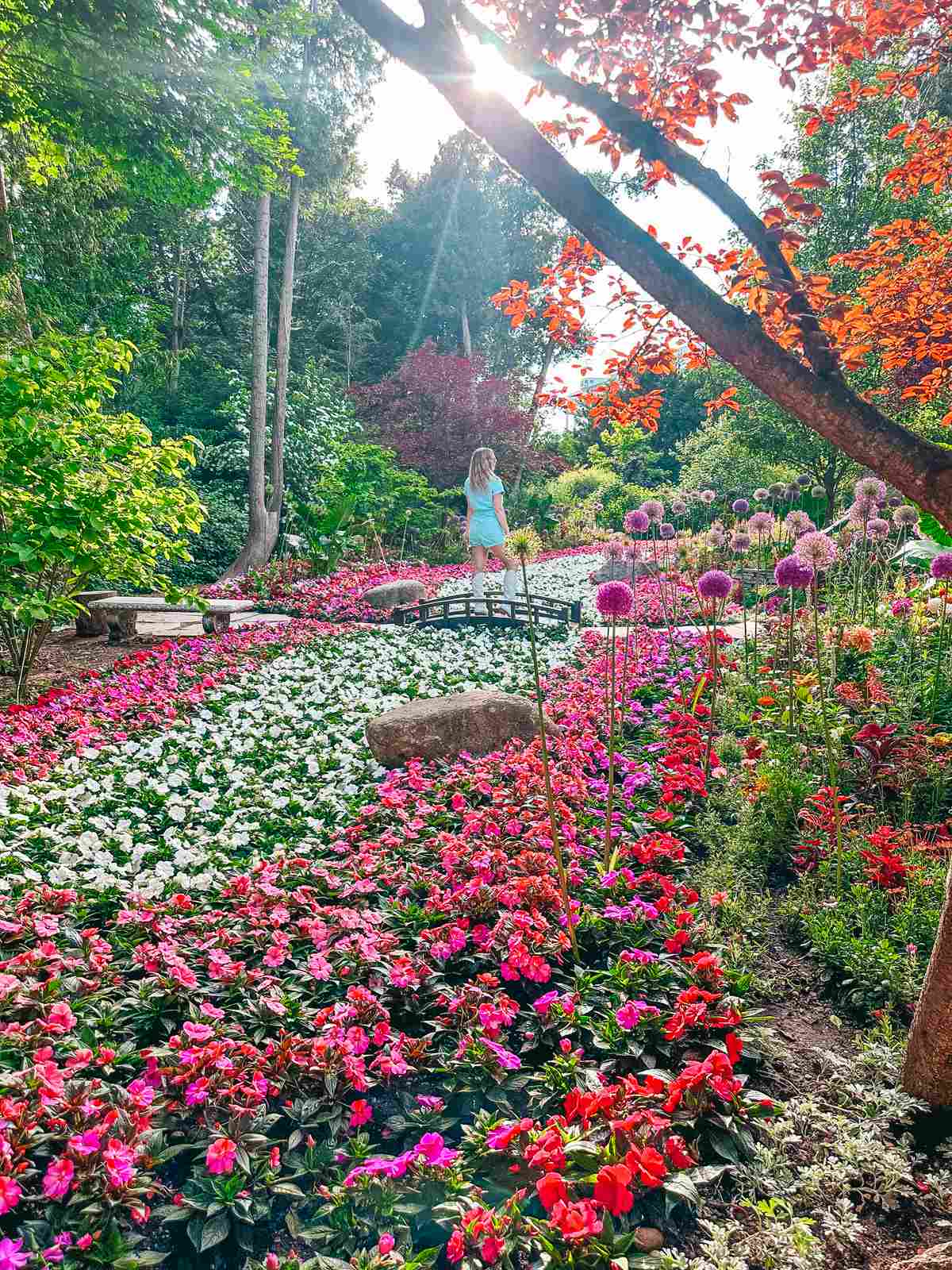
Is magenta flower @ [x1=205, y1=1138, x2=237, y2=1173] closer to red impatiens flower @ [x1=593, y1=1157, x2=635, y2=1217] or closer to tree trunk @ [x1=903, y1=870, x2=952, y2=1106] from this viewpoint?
red impatiens flower @ [x1=593, y1=1157, x2=635, y2=1217]

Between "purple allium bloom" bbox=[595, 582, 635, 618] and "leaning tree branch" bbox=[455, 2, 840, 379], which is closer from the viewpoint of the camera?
"leaning tree branch" bbox=[455, 2, 840, 379]

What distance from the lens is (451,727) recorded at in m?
4.29

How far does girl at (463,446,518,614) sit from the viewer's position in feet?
24.7

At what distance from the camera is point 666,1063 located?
81.9 inches

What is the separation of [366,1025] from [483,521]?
242 inches

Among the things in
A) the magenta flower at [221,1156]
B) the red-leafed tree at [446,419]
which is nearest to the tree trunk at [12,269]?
the magenta flower at [221,1156]

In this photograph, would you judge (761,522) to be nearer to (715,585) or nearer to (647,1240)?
(715,585)

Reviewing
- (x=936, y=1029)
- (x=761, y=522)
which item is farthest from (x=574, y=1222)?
(x=761, y=522)

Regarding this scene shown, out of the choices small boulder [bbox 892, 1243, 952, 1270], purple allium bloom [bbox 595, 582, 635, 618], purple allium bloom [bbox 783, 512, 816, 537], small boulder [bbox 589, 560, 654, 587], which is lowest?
small boulder [bbox 892, 1243, 952, 1270]

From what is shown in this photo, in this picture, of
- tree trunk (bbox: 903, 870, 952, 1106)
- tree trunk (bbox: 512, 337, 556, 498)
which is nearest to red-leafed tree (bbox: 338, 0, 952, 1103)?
tree trunk (bbox: 903, 870, 952, 1106)

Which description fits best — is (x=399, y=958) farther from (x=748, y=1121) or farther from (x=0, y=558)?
(x=0, y=558)

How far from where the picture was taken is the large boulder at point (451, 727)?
4223 mm

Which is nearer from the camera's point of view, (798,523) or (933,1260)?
(933,1260)

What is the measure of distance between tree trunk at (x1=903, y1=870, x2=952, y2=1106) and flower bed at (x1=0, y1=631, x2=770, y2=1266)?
441 millimetres
